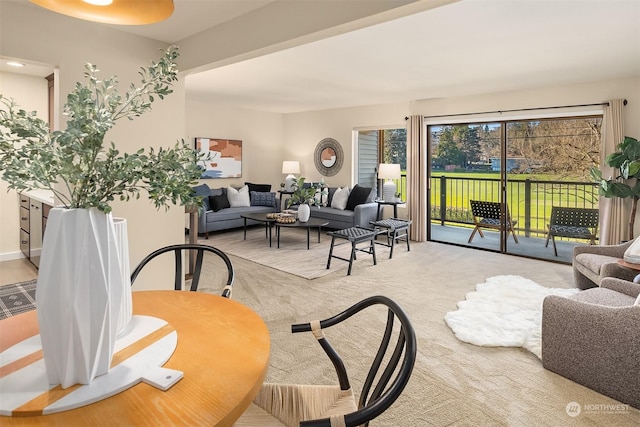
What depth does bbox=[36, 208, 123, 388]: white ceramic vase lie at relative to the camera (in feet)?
3.07

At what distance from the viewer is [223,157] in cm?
806

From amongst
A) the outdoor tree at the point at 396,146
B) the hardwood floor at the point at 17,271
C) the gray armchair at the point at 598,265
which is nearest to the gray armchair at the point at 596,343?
the gray armchair at the point at 598,265

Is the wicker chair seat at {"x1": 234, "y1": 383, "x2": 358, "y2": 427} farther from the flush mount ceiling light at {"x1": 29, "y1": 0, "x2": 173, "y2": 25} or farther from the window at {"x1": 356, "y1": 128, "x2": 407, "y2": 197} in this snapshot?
the window at {"x1": 356, "y1": 128, "x2": 407, "y2": 197}

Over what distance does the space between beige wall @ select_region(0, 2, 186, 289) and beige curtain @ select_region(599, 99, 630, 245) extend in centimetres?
513

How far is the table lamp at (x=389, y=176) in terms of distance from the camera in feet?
22.8

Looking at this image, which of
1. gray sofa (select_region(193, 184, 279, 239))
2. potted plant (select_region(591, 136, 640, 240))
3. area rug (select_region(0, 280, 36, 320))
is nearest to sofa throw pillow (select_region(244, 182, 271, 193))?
gray sofa (select_region(193, 184, 279, 239))

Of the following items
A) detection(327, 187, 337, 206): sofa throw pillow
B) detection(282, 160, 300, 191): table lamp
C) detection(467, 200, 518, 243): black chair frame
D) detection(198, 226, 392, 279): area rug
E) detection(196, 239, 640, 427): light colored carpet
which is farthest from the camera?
detection(282, 160, 300, 191): table lamp

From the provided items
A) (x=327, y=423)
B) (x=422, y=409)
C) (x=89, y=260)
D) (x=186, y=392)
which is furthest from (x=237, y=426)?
(x=422, y=409)

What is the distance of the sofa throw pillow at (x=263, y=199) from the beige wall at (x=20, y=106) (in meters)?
3.78

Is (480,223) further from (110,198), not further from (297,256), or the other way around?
(110,198)

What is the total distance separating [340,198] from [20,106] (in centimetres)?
514

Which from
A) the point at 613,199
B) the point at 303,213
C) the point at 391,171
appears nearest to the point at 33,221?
the point at 303,213

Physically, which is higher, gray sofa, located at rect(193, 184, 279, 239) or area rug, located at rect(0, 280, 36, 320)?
gray sofa, located at rect(193, 184, 279, 239)

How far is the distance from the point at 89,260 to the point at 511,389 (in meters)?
2.42
